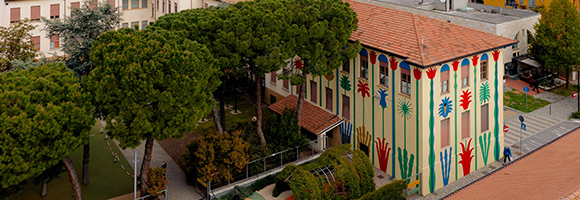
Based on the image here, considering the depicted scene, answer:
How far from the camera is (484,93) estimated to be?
33.7 meters

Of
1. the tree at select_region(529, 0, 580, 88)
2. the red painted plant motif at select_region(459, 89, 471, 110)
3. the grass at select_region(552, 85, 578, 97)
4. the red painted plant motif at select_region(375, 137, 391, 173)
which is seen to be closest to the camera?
the red painted plant motif at select_region(459, 89, 471, 110)

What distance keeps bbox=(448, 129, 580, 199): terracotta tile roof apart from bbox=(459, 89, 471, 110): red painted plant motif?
4781 millimetres

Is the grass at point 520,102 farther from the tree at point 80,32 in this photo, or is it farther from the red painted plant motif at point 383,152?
the tree at point 80,32

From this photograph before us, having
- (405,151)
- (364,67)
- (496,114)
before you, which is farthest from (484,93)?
(364,67)

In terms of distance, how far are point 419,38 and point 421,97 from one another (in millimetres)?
3608

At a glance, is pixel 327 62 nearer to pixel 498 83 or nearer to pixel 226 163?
pixel 226 163

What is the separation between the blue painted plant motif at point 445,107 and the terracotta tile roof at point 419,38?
263 centimetres

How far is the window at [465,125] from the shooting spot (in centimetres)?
3316

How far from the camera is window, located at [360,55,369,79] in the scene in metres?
34.2

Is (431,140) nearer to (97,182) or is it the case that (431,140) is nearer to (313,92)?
(313,92)

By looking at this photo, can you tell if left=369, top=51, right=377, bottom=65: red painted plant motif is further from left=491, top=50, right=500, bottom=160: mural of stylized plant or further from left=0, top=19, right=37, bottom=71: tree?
left=0, top=19, right=37, bottom=71: tree

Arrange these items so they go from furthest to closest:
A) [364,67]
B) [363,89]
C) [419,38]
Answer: [363,89] → [364,67] → [419,38]

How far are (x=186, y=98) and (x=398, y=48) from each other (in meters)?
12.6

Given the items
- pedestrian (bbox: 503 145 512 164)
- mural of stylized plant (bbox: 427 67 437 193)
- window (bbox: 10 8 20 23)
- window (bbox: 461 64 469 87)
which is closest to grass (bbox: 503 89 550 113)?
pedestrian (bbox: 503 145 512 164)
